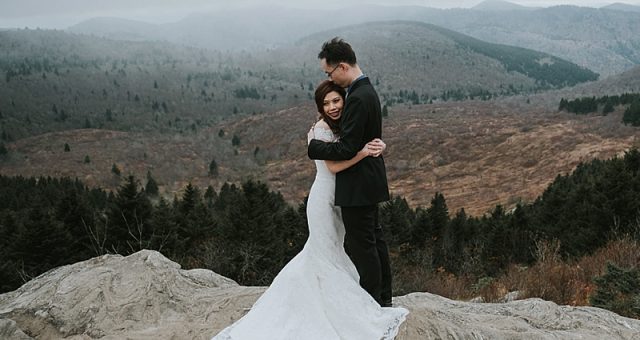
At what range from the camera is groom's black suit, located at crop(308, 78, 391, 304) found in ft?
11.4

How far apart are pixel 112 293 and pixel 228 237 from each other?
16.1m

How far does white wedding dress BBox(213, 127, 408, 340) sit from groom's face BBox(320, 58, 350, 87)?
1.35 feet

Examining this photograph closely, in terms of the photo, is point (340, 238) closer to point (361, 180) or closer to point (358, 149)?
point (361, 180)

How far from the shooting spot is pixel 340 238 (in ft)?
13.3

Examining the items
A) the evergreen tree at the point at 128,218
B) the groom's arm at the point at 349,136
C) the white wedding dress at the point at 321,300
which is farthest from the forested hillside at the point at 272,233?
the groom's arm at the point at 349,136

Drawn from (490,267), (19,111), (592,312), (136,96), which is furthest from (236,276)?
(136,96)

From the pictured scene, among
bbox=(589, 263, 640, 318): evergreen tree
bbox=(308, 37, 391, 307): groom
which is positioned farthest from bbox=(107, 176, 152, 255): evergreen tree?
bbox=(308, 37, 391, 307): groom

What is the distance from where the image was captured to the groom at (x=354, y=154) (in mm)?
3490

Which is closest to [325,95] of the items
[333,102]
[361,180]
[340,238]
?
[333,102]

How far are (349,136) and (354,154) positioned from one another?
15 cm

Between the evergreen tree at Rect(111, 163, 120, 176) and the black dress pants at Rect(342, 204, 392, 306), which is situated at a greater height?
the black dress pants at Rect(342, 204, 392, 306)

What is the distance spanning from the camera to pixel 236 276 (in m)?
18.8

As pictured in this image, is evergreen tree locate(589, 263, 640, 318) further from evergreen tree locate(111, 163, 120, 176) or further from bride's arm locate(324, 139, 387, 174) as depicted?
evergreen tree locate(111, 163, 120, 176)

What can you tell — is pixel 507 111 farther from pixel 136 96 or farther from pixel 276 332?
pixel 136 96
